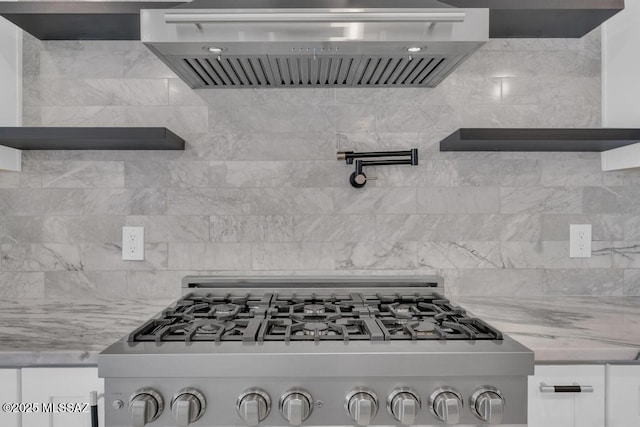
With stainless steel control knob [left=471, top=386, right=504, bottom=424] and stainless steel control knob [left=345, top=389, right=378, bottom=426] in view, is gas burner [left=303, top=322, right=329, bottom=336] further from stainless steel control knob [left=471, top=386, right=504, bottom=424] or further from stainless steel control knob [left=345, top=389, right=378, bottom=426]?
stainless steel control knob [left=471, top=386, right=504, bottom=424]

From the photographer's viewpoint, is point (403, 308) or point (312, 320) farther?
point (403, 308)

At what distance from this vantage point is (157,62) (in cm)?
180

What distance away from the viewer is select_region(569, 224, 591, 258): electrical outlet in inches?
71.2

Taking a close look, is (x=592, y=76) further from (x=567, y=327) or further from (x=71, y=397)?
(x=71, y=397)

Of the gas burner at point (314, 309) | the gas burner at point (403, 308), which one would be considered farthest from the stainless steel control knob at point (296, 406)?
the gas burner at point (403, 308)

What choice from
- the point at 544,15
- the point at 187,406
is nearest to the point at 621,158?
the point at 544,15

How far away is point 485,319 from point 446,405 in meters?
0.53

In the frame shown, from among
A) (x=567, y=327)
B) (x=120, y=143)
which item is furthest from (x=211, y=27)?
(x=567, y=327)

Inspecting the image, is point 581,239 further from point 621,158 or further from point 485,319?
point 485,319

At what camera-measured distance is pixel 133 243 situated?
1796 millimetres

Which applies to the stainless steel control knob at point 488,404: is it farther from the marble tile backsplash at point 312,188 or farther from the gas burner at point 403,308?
the marble tile backsplash at point 312,188

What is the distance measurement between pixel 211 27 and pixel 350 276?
3.38 ft

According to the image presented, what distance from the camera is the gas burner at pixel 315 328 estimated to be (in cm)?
116

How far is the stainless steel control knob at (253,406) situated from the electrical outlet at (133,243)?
1.00 m
